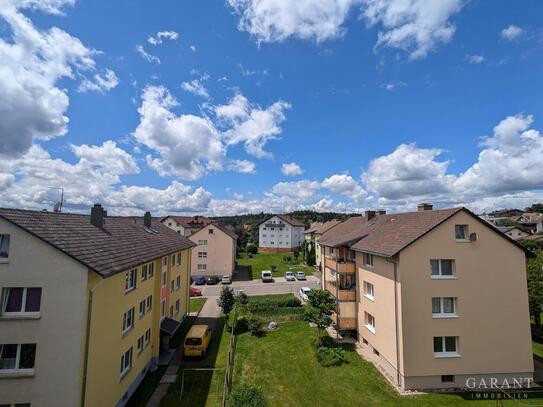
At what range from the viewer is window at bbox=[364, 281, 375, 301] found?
863 inches

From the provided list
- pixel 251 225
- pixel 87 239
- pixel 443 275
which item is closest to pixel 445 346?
pixel 443 275

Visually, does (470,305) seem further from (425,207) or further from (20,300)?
(20,300)

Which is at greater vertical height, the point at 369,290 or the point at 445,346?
the point at 369,290

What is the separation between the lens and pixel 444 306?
17641mm

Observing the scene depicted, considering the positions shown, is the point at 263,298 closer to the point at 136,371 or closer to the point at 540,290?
the point at 136,371

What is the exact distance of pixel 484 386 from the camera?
1712 centimetres

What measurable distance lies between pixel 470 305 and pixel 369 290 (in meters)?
6.86

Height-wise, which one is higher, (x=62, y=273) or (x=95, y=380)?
(x=62, y=273)

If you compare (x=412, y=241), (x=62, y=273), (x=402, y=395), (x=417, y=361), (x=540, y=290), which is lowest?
(x=402, y=395)

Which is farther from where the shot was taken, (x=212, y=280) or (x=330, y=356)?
(x=212, y=280)

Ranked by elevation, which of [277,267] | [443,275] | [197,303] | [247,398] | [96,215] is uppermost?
[96,215]

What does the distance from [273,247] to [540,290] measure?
75.7m

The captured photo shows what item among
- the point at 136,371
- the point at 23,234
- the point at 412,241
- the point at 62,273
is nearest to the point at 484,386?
the point at 412,241

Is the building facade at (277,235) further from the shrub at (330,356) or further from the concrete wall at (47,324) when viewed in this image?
the concrete wall at (47,324)
